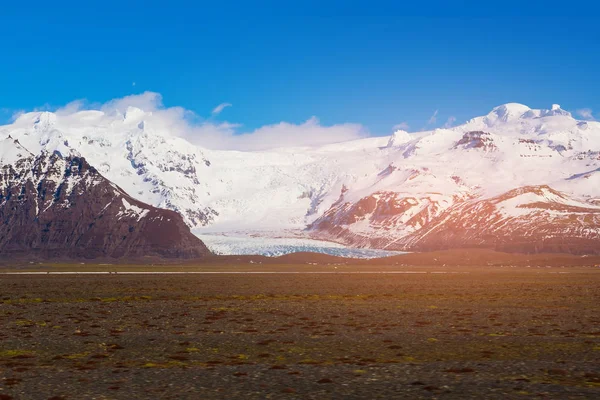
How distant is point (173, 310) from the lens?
5266 cm

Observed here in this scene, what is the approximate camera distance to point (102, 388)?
76.3 feet

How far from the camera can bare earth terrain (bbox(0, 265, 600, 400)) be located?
75.4ft

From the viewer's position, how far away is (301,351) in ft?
102

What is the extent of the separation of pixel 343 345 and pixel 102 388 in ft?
42.1

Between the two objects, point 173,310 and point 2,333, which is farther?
point 173,310

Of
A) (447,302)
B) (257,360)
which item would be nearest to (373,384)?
(257,360)

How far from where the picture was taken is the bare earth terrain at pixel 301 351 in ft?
75.4

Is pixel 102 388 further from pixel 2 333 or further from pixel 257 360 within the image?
pixel 2 333

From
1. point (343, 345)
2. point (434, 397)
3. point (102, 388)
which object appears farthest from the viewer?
point (343, 345)

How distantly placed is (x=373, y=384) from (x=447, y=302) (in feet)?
122

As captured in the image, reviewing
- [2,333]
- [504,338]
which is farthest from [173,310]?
[504,338]

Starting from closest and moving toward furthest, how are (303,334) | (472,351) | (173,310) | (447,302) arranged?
(472,351) → (303,334) → (173,310) → (447,302)

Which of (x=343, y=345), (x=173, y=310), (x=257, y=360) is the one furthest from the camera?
(x=173, y=310)

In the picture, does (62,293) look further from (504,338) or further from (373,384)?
(373,384)
